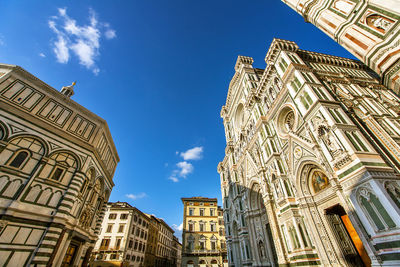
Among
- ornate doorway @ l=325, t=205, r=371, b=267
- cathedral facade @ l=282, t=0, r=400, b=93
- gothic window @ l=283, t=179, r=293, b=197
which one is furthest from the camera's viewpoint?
gothic window @ l=283, t=179, r=293, b=197

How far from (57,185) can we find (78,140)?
3870 millimetres

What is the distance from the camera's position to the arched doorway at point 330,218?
9.78 meters

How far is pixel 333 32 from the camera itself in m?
11.4

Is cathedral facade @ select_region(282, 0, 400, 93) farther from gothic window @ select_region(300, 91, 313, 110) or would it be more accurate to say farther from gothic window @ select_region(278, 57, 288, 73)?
gothic window @ select_region(278, 57, 288, 73)

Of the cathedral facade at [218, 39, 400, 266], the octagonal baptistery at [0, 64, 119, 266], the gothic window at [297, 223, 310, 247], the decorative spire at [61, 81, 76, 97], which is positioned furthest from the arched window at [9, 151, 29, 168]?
the gothic window at [297, 223, 310, 247]

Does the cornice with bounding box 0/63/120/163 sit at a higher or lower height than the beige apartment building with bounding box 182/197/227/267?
higher

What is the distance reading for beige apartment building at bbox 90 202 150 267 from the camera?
3095cm

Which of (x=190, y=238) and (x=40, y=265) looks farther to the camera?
(x=190, y=238)

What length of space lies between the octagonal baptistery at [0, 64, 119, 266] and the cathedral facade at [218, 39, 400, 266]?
15.3 meters

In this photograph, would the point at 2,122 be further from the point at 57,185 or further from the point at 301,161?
the point at 301,161

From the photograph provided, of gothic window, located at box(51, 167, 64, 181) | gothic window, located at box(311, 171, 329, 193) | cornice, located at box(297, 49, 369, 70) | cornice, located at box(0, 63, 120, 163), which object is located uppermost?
cornice, located at box(297, 49, 369, 70)

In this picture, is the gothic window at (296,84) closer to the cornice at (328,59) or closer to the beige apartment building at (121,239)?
the cornice at (328,59)

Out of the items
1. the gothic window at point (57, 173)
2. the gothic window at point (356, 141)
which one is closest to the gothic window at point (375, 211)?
the gothic window at point (356, 141)

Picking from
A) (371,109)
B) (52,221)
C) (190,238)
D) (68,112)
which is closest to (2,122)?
(68,112)
